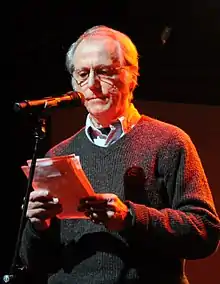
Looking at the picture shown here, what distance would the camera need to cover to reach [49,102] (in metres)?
1.78

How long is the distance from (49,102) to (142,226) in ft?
1.40

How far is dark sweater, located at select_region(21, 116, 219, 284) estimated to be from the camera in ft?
6.06

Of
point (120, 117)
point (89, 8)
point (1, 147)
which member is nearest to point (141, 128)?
point (120, 117)

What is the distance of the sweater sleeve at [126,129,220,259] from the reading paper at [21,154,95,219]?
0.16 metres

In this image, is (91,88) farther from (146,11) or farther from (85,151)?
(146,11)

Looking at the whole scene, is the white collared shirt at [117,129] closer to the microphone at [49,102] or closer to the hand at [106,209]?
the microphone at [49,102]

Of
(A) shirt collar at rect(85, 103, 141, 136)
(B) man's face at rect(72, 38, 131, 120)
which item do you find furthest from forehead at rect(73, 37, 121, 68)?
(A) shirt collar at rect(85, 103, 141, 136)

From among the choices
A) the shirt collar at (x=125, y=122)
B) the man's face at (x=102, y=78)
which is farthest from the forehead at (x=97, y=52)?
the shirt collar at (x=125, y=122)

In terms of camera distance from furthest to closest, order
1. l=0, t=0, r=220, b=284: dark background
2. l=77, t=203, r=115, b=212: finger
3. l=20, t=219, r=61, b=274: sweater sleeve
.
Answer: l=0, t=0, r=220, b=284: dark background → l=20, t=219, r=61, b=274: sweater sleeve → l=77, t=203, r=115, b=212: finger

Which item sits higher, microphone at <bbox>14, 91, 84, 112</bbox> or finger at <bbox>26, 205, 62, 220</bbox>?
microphone at <bbox>14, 91, 84, 112</bbox>

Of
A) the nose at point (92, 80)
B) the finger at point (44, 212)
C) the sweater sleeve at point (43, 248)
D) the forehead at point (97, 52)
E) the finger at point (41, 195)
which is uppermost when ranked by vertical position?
the forehead at point (97, 52)

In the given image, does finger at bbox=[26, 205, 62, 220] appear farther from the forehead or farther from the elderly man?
the forehead

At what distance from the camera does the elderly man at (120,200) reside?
1.84 m

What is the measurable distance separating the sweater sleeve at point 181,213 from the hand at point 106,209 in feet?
0.17
